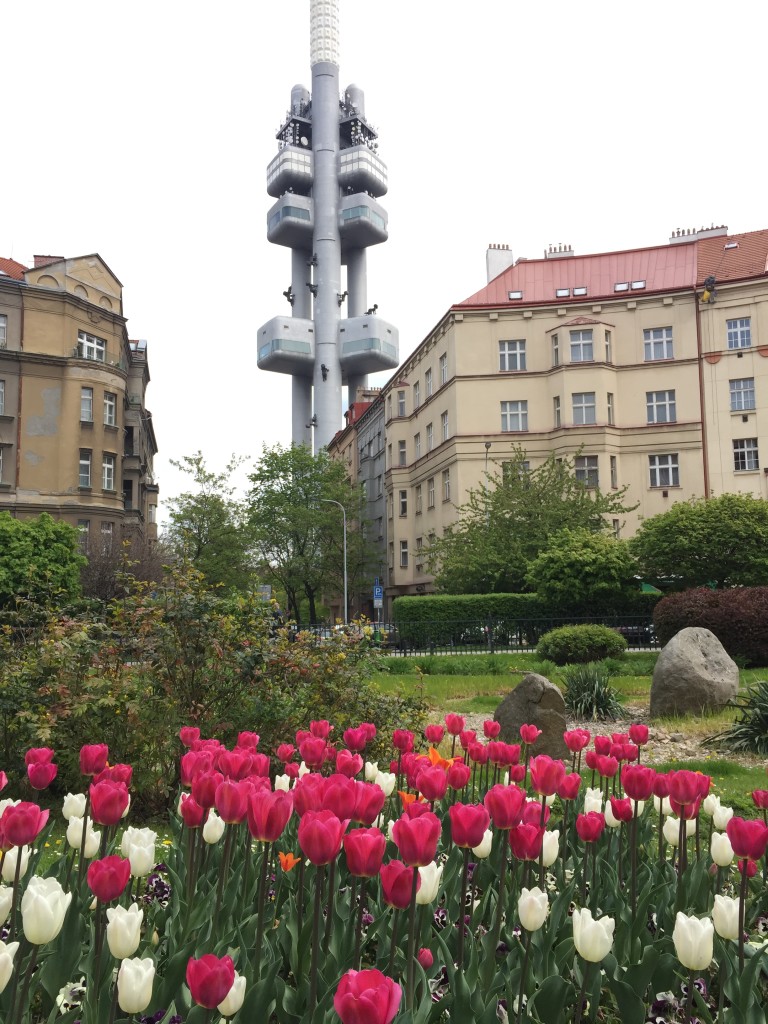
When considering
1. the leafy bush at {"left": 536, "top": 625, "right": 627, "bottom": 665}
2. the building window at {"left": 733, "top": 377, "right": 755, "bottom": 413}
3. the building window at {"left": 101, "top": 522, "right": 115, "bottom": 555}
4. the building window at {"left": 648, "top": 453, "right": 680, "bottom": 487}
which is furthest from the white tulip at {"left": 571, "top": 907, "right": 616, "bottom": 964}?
the building window at {"left": 733, "top": 377, "right": 755, "bottom": 413}

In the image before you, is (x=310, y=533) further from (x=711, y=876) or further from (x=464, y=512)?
(x=711, y=876)

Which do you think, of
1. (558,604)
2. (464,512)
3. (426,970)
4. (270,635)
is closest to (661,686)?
(270,635)

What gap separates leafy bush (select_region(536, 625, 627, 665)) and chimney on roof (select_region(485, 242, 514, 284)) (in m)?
33.6

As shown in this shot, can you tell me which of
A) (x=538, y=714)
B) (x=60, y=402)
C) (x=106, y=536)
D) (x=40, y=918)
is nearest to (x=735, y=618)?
(x=538, y=714)

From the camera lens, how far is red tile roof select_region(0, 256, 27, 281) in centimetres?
4847

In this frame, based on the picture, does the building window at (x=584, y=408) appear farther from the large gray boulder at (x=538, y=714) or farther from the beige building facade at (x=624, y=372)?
the large gray boulder at (x=538, y=714)

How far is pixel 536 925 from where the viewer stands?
239 cm

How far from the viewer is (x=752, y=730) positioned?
10.8 meters

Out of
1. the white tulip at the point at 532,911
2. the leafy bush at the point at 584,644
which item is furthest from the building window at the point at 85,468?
the white tulip at the point at 532,911

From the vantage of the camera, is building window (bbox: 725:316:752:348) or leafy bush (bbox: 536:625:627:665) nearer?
leafy bush (bbox: 536:625:627:665)

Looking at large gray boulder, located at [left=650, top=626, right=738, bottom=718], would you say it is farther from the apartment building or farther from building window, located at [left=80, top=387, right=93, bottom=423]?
building window, located at [left=80, top=387, right=93, bottom=423]

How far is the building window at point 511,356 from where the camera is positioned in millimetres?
45094

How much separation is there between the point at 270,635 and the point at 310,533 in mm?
50287

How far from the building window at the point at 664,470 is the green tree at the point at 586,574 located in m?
13.6
